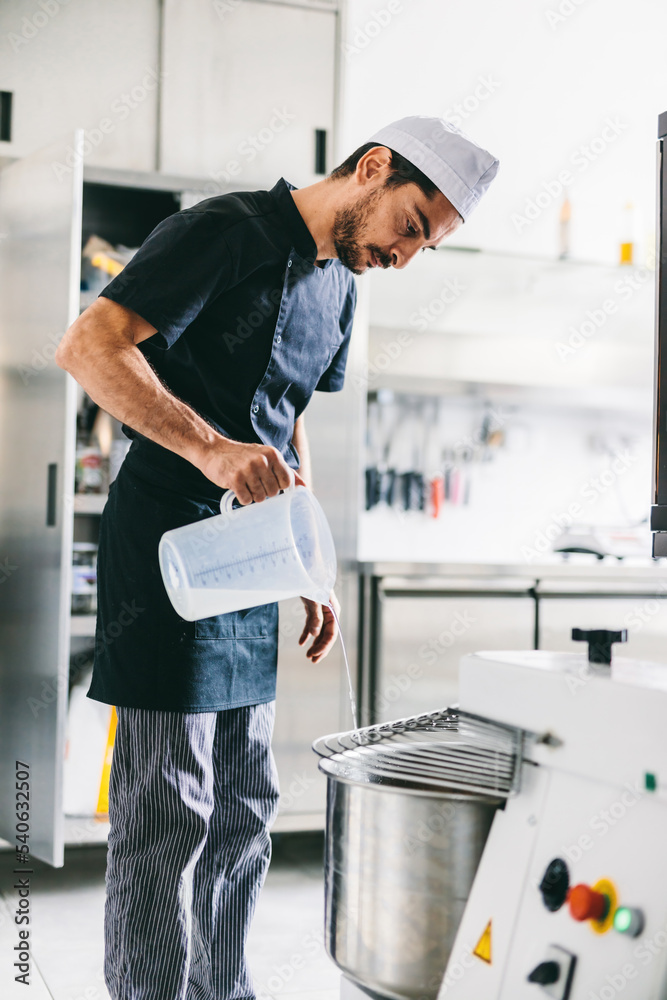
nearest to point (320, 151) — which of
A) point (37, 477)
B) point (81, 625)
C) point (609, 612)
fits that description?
point (37, 477)

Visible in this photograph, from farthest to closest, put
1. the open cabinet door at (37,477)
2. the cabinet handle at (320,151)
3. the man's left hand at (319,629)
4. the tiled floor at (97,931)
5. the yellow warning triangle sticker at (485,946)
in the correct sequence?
1. the cabinet handle at (320,151)
2. the open cabinet door at (37,477)
3. the tiled floor at (97,931)
4. the man's left hand at (319,629)
5. the yellow warning triangle sticker at (485,946)

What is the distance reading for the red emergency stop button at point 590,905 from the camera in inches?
27.2

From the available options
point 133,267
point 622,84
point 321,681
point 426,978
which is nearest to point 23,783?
point 321,681

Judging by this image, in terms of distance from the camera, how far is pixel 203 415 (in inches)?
52.3

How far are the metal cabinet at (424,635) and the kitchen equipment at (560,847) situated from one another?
5.06 ft

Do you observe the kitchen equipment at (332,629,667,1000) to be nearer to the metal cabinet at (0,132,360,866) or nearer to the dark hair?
the dark hair

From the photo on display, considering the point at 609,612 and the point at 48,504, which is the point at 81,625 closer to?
the point at 48,504

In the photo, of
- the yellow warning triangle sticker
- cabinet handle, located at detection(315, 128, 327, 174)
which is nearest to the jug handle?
the yellow warning triangle sticker

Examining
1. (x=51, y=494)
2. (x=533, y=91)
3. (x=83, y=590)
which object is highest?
(x=533, y=91)

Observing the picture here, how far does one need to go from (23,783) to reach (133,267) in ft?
4.72

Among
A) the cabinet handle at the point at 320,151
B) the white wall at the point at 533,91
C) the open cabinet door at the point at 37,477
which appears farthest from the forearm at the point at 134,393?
the white wall at the point at 533,91

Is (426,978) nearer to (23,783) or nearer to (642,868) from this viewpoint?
(642,868)

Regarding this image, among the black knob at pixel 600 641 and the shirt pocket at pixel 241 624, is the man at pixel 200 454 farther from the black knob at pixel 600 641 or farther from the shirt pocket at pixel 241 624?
the black knob at pixel 600 641

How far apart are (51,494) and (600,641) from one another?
5.26 ft
